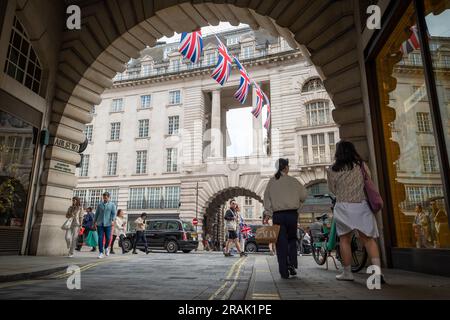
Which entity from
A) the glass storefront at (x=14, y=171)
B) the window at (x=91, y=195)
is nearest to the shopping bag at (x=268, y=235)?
the glass storefront at (x=14, y=171)

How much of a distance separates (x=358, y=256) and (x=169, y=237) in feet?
45.8

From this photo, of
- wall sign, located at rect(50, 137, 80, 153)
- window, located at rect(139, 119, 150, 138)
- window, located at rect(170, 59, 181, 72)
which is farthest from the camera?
window, located at rect(170, 59, 181, 72)

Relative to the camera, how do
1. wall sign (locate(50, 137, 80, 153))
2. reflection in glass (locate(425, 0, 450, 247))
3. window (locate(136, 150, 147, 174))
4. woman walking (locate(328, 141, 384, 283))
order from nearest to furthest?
woman walking (locate(328, 141, 384, 283))
reflection in glass (locate(425, 0, 450, 247))
wall sign (locate(50, 137, 80, 153))
window (locate(136, 150, 147, 174))

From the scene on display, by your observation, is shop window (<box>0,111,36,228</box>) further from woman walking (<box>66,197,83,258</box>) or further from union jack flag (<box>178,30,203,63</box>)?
union jack flag (<box>178,30,203,63</box>)

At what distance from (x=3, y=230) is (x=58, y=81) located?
4570 mm

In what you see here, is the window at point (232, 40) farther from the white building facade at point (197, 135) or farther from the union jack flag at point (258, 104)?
the union jack flag at point (258, 104)

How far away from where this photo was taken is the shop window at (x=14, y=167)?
890cm

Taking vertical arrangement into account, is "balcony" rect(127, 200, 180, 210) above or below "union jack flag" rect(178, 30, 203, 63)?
below

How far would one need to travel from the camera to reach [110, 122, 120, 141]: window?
122ft

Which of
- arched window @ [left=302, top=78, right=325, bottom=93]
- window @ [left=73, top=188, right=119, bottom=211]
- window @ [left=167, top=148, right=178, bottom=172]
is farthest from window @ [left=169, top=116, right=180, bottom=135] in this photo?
Result: arched window @ [left=302, top=78, right=325, bottom=93]

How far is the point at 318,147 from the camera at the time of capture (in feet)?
95.6

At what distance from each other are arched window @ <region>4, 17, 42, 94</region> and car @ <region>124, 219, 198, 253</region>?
10744 millimetres
